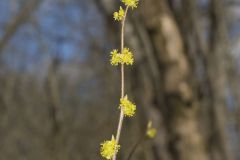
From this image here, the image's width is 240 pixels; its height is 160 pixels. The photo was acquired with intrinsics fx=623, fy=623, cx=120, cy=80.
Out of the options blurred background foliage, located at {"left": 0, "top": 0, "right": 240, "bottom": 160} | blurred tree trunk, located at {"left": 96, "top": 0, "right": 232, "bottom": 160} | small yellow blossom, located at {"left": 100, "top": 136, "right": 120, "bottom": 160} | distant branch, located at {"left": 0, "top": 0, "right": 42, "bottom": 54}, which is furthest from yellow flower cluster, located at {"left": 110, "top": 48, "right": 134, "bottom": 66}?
blurred tree trunk, located at {"left": 96, "top": 0, "right": 232, "bottom": 160}

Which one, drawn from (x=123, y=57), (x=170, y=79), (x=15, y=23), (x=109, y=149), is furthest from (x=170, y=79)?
(x=109, y=149)

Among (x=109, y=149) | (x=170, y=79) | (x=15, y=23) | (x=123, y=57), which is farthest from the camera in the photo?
(x=170, y=79)

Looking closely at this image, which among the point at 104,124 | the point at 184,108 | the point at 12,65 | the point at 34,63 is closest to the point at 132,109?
the point at 184,108

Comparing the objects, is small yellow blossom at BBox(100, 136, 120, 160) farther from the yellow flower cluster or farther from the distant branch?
the distant branch

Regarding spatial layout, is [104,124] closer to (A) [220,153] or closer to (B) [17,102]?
(B) [17,102]

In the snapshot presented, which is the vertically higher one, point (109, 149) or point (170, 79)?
point (170, 79)

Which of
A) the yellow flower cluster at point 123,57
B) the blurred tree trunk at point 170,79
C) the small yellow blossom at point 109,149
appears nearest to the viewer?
the small yellow blossom at point 109,149

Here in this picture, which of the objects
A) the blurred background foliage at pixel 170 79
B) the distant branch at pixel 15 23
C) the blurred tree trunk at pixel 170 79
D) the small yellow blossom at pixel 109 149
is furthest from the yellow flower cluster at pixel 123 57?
the blurred tree trunk at pixel 170 79

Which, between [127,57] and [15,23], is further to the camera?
[15,23]

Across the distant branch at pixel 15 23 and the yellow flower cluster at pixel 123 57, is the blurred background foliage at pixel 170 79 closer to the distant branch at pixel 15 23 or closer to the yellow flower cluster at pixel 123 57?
the distant branch at pixel 15 23

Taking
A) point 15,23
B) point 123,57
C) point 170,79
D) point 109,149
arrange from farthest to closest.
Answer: point 170,79
point 15,23
point 123,57
point 109,149

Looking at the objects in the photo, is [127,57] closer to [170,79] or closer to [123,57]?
[123,57]
